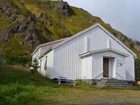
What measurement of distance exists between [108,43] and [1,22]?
47.5 metres

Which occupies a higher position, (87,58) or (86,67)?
(87,58)

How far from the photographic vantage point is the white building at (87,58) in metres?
39.9

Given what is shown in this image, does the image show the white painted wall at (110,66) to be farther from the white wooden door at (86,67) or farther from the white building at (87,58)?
the white wooden door at (86,67)

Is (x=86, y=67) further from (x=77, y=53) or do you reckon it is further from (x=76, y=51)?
(x=76, y=51)

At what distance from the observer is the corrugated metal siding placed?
40.4 m

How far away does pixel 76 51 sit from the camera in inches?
1636

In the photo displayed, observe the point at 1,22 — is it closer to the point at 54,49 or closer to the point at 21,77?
the point at 54,49

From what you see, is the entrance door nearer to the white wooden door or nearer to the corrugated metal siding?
the corrugated metal siding

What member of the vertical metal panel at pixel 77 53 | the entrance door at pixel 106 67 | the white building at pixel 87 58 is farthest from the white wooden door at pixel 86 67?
the entrance door at pixel 106 67

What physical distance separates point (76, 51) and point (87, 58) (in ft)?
5.89

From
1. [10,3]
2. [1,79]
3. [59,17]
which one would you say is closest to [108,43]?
[1,79]

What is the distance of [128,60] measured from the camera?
44812 mm

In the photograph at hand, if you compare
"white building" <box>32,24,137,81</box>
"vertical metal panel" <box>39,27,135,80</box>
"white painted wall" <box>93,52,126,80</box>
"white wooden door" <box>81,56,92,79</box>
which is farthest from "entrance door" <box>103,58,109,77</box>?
"white wooden door" <box>81,56,92,79</box>

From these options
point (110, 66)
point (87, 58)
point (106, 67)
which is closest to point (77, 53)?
point (87, 58)
